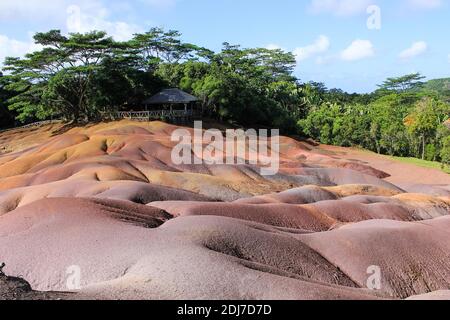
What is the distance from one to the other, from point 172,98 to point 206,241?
52646mm

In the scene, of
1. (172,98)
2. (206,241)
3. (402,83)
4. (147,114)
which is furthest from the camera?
(402,83)

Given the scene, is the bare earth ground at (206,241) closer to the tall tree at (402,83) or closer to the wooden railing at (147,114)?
the wooden railing at (147,114)

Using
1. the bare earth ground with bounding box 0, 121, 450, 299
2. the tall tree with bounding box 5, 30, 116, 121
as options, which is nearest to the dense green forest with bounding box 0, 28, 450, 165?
the tall tree with bounding box 5, 30, 116, 121

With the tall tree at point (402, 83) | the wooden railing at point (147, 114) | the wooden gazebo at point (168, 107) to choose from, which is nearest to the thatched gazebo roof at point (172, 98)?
the wooden gazebo at point (168, 107)

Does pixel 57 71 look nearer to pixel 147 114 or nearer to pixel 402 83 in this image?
pixel 147 114

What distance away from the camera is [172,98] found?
66.1 m

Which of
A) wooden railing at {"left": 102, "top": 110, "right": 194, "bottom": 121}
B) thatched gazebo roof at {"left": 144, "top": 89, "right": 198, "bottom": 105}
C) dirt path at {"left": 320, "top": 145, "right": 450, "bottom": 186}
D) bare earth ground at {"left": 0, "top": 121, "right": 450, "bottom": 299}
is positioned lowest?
dirt path at {"left": 320, "top": 145, "right": 450, "bottom": 186}

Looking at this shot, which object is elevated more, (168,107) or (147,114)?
(168,107)

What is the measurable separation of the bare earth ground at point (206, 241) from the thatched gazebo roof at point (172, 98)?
2993 centimetres

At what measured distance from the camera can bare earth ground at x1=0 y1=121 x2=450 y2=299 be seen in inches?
435

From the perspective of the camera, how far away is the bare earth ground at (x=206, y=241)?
11.0 meters

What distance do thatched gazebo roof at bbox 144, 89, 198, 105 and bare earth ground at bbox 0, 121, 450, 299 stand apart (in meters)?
29.9

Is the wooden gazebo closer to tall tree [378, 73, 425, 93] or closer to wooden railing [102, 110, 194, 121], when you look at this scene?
wooden railing [102, 110, 194, 121]

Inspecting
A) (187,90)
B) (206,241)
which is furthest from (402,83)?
(206,241)
